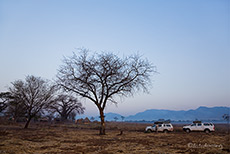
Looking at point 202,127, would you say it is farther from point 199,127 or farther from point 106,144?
point 106,144

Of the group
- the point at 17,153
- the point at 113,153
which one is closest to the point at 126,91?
the point at 113,153

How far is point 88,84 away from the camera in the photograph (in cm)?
2705

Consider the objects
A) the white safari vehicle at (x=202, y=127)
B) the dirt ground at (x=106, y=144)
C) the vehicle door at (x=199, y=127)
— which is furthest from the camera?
the vehicle door at (x=199, y=127)

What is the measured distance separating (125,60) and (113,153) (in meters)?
17.1

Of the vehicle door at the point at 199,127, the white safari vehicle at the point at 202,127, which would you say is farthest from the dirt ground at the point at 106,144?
the vehicle door at the point at 199,127

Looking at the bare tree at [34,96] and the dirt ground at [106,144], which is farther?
the bare tree at [34,96]

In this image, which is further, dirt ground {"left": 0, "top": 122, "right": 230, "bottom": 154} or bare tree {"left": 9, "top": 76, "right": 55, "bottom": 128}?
bare tree {"left": 9, "top": 76, "right": 55, "bottom": 128}

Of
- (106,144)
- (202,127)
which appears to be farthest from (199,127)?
(106,144)

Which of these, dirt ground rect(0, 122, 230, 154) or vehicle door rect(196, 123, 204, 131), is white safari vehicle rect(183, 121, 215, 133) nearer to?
vehicle door rect(196, 123, 204, 131)

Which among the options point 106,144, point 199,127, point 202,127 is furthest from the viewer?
point 199,127

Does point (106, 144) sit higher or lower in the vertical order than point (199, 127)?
lower

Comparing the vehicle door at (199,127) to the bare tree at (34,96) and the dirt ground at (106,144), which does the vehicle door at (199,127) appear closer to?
the dirt ground at (106,144)

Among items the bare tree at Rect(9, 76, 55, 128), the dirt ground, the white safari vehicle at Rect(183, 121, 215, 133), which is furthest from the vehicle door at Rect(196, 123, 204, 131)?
the bare tree at Rect(9, 76, 55, 128)

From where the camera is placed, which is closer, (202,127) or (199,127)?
(202,127)
